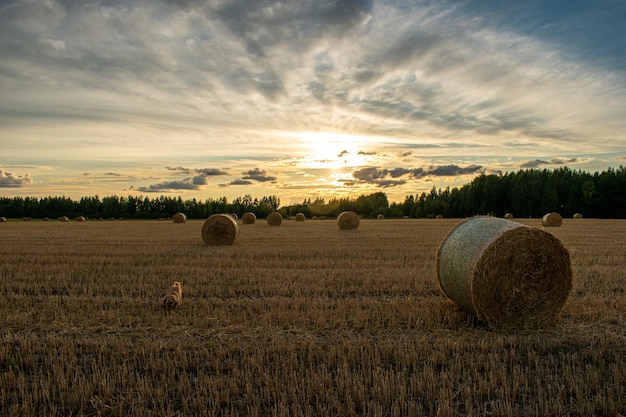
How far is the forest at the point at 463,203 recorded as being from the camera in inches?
2761

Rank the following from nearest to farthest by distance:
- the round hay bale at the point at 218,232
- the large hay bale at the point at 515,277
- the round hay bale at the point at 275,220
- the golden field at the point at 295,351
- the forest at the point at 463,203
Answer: the golden field at the point at 295,351, the large hay bale at the point at 515,277, the round hay bale at the point at 218,232, the round hay bale at the point at 275,220, the forest at the point at 463,203

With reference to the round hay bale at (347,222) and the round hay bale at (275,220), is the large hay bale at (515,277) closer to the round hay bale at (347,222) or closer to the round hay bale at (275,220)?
the round hay bale at (347,222)

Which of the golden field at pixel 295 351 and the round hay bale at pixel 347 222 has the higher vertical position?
the round hay bale at pixel 347 222

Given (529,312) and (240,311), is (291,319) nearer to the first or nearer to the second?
(240,311)

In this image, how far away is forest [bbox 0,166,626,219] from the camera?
70125 millimetres

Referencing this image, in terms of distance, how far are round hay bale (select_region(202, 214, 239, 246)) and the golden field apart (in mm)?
8260

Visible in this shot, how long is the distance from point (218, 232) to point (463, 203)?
243 feet

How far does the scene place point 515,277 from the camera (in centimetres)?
693

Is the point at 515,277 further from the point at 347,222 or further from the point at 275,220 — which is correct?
the point at 275,220

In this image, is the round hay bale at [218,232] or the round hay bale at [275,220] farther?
the round hay bale at [275,220]

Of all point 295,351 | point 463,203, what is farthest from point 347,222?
point 463,203

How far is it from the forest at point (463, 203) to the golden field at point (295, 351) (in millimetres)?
69933

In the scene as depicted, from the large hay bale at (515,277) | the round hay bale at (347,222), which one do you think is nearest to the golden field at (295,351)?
the large hay bale at (515,277)

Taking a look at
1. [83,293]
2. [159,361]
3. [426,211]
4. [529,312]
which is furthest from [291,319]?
[426,211]
